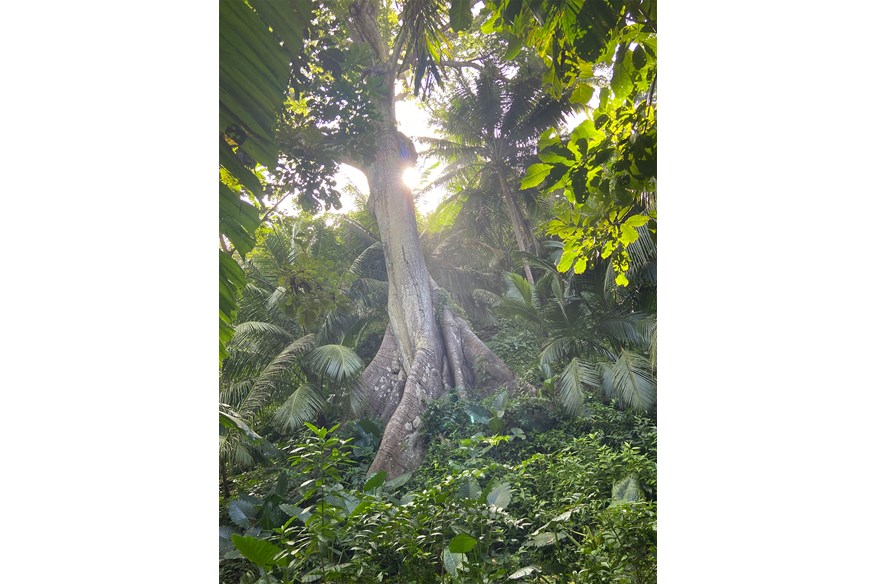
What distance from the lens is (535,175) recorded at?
155 cm

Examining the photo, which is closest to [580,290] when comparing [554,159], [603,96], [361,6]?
[554,159]

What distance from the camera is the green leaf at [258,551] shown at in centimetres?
141

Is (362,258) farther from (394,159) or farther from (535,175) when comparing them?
(535,175)

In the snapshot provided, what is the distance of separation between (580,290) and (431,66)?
699 millimetres

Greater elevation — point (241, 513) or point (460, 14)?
point (460, 14)

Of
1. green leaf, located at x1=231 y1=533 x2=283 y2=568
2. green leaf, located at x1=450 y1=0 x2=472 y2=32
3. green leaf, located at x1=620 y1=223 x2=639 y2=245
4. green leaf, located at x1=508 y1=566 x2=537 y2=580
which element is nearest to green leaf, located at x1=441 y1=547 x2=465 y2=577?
green leaf, located at x1=508 y1=566 x2=537 y2=580

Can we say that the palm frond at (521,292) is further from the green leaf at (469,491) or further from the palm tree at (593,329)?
the green leaf at (469,491)

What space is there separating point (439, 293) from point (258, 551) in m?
0.75

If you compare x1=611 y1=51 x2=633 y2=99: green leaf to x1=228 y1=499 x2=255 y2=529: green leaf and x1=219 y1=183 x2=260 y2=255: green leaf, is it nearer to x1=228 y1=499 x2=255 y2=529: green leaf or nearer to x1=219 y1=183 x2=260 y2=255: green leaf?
x1=219 y1=183 x2=260 y2=255: green leaf

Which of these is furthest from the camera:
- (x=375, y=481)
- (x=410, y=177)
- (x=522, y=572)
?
(x=410, y=177)
